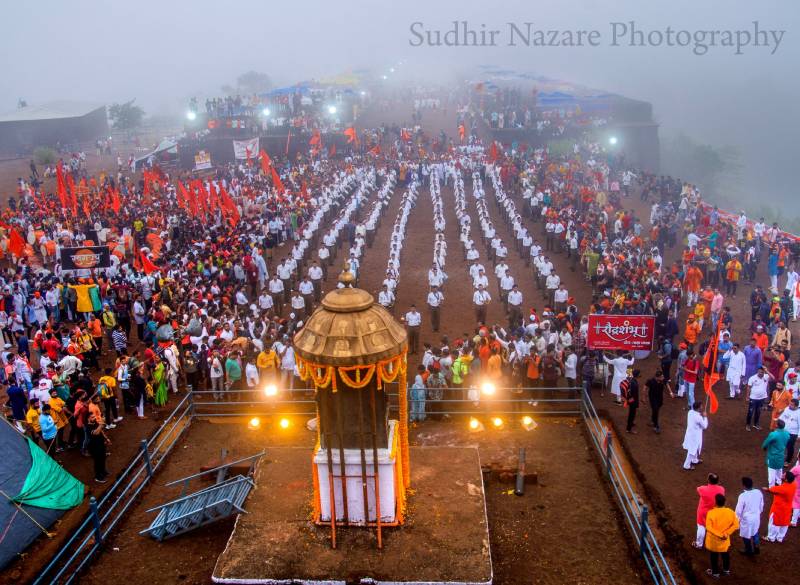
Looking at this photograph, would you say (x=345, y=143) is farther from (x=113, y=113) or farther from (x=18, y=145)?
(x=113, y=113)

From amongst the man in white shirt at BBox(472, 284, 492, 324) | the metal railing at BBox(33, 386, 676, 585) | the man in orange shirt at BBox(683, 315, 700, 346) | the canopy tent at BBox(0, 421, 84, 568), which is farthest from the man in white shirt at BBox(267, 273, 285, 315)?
the man in orange shirt at BBox(683, 315, 700, 346)

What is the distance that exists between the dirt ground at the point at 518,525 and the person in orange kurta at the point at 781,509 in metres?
2.23

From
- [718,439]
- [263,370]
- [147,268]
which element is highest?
[147,268]

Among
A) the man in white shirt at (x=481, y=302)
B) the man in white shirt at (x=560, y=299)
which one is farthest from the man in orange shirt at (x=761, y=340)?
the man in white shirt at (x=481, y=302)

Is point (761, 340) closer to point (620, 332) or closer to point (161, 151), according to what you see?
point (620, 332)

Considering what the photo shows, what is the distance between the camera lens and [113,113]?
75938 mm

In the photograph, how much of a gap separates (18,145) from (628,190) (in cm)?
4994

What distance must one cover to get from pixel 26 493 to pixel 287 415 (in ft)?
15.0

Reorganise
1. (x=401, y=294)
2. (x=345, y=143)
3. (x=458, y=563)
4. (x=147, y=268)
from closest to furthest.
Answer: (x=458, y=563) → (x=147, y=268) → (x=401, y=294) → (x=345, y=143)

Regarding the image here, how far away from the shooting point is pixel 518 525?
952 centimetres

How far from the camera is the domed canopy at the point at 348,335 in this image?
7.88 m

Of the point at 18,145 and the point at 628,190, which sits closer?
the point at 628,190

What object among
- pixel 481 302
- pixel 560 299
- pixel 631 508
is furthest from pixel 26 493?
pixel 560 299

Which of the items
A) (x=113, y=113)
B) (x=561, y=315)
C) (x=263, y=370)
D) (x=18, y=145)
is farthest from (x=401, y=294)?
(x=113, y=113)
